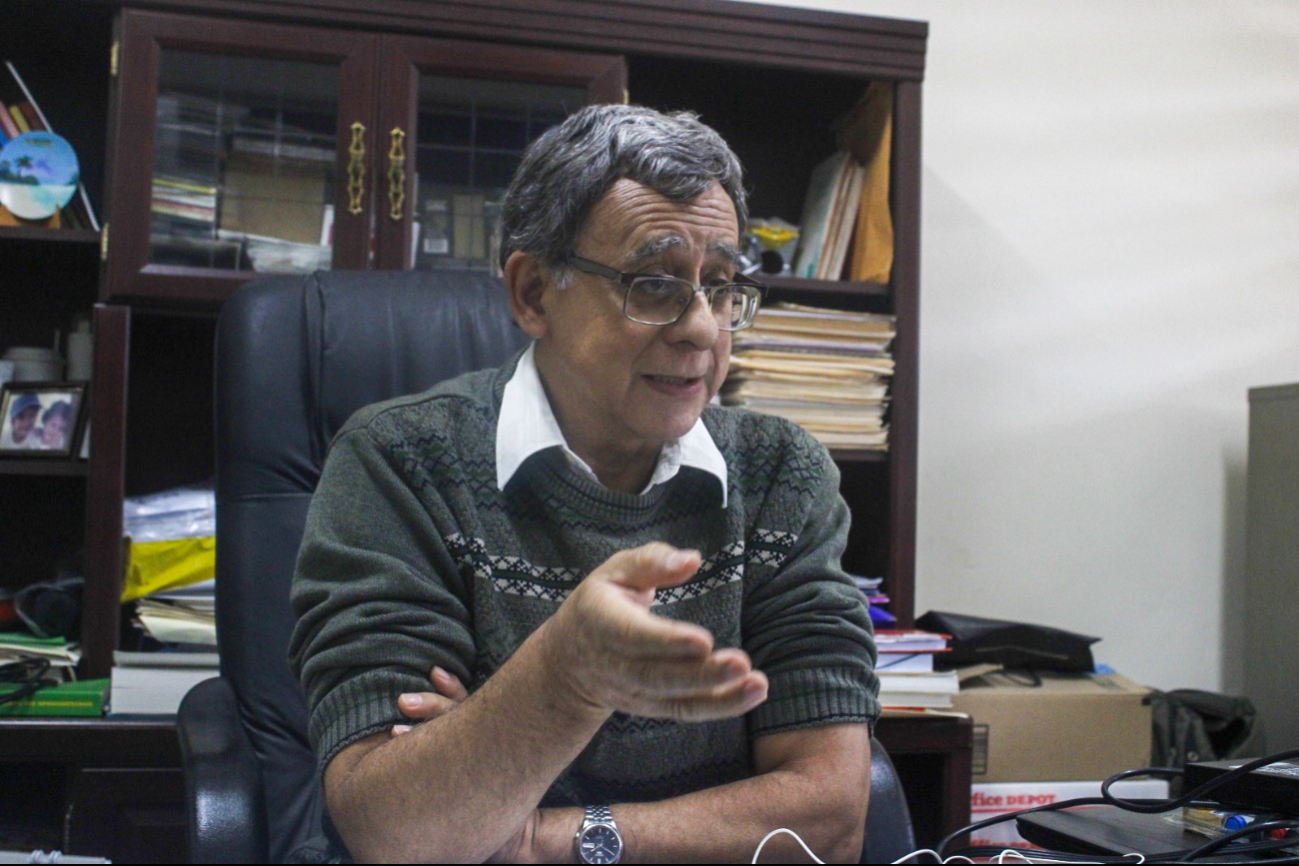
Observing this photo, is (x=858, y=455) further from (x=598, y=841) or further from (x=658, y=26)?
(x=598, y=841)

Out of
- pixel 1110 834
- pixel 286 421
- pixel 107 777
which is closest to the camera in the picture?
pixel 1110 834

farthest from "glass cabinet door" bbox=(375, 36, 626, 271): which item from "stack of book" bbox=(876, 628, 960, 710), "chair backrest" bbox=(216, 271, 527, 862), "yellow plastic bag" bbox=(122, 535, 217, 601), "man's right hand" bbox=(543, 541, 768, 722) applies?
"man's right hand" bbox=(543, 541, 768, 722)

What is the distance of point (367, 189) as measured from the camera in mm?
1649

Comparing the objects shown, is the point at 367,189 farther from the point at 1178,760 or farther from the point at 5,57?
the point at 1178,760

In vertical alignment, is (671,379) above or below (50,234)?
below

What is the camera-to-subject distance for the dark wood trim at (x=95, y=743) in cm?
145

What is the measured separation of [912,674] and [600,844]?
824mm

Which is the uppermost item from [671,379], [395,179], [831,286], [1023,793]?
[395,179]

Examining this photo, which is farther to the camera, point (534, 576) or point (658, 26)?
point (658, 26)

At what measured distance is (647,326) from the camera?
1.01m

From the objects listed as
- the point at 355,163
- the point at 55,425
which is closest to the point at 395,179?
the point at 355,163

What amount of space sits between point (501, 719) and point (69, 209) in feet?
4.35

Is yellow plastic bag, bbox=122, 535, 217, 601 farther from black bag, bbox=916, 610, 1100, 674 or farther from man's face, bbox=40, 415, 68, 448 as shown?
black bag, bbox=916, 610, 1100, 674

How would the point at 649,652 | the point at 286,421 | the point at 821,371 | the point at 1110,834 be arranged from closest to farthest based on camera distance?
the point at 649,652 → the point at 1110,834 → the point at 286,421 → the point at 821,371
